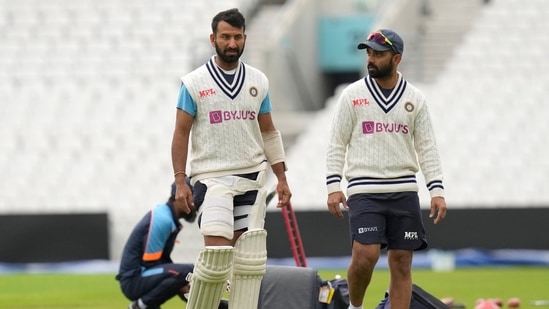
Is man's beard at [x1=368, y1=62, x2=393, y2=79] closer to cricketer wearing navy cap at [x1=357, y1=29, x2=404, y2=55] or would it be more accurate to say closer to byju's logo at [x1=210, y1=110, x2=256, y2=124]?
cricketer wearing navy cap at [x1=357, y1=29, x2=404, y2=55]

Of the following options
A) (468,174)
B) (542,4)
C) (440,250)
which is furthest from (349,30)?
(440,250)

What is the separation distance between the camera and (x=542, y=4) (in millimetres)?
21219

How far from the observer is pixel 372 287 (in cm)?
1232

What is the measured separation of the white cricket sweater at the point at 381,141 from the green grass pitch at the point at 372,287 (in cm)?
299

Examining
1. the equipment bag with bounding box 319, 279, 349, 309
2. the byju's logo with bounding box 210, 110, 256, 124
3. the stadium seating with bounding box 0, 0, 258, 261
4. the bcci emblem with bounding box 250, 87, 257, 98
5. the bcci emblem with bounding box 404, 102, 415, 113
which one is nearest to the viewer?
the byju's logo with bounding box 210, 110, 256, 124

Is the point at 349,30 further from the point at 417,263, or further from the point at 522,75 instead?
the point at 417,263

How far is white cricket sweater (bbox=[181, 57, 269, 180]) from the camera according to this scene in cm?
695

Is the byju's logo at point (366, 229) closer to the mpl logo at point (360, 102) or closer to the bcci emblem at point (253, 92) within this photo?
the mpl logo at point (360, 102)

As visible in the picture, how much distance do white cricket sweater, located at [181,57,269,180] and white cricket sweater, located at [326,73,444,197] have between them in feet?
1.90

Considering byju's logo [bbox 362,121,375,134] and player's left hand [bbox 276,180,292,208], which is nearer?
player's left hand [bbox 276,180,292,208]

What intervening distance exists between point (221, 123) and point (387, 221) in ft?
3.70

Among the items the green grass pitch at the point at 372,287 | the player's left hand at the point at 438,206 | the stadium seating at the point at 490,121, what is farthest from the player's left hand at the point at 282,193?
the stadium seating at the point at 490,121

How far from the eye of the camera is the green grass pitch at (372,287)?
35.5 ft

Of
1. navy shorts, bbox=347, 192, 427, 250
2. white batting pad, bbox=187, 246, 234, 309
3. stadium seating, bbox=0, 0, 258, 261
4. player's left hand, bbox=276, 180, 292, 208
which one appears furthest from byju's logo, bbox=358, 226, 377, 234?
stadium seating, bbox=0, 0, 258, 261
